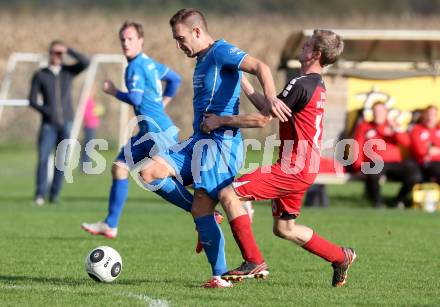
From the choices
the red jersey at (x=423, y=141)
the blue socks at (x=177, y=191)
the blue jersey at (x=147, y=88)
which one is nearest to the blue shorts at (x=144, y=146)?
the blue jersey at (x=147, y=88)

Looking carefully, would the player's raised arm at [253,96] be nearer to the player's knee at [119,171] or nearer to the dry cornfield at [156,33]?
the player's knee at [119,171]

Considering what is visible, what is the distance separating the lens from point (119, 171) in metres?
11.1

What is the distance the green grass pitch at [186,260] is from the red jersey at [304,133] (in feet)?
2.88

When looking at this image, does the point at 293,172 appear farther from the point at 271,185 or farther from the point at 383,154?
the point at 383,154

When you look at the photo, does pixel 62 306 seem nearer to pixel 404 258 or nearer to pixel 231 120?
pixel 231 120

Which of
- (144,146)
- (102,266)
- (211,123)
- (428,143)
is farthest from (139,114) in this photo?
(428,143)

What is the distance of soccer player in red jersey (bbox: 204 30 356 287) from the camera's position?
25.0 ft

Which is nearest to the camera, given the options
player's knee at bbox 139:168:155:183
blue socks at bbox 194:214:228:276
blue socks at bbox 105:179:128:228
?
blue socks at bbox 194:214:228:276

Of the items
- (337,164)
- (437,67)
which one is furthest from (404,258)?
(437,67)

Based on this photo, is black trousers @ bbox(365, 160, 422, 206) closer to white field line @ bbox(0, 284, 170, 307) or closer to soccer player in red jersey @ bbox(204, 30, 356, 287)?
soccer player in red jersey @ bbox(204, 30, 356, 287)

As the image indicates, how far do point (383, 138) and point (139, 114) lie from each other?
605 centimetres

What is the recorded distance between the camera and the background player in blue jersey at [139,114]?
34.8 feet

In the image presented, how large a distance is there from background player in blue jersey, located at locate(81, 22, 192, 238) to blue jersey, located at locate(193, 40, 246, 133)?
2.68m

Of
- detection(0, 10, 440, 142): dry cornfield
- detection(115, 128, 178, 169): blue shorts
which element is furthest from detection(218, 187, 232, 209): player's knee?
detection(0, 10, 440, 142): dry cornfield
